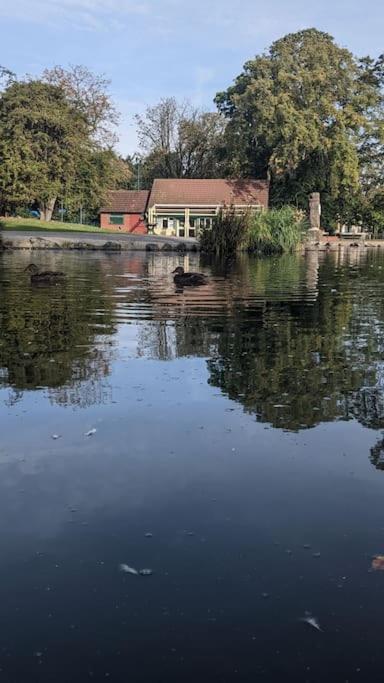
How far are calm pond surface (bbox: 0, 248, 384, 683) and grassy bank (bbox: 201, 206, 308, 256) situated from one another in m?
24.9

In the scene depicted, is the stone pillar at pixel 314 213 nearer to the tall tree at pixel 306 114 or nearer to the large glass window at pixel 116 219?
the tall tree at pixel 306 114

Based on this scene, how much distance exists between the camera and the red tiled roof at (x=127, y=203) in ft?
237

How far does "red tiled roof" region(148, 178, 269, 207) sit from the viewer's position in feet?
192

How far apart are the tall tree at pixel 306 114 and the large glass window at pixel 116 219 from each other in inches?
695

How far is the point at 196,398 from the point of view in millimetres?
5836

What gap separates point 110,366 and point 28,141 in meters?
46.5

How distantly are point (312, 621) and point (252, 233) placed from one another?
31.0m

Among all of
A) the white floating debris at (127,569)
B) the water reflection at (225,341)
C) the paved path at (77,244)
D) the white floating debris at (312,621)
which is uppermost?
the paved path at (77,244)

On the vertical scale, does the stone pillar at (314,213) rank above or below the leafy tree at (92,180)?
below

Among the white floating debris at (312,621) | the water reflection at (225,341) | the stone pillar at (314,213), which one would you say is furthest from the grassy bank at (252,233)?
the white floating debris at (312,621)

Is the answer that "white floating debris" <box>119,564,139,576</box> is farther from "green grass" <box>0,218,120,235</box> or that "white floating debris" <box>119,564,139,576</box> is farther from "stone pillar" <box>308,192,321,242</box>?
"stone pillar" <box>308,192,321,242</box>

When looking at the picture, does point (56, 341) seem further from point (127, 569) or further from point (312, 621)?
point (312, 621)

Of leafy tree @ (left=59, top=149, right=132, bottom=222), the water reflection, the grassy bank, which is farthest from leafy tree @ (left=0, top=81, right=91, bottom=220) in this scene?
the water reflection

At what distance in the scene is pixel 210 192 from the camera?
61.3m
